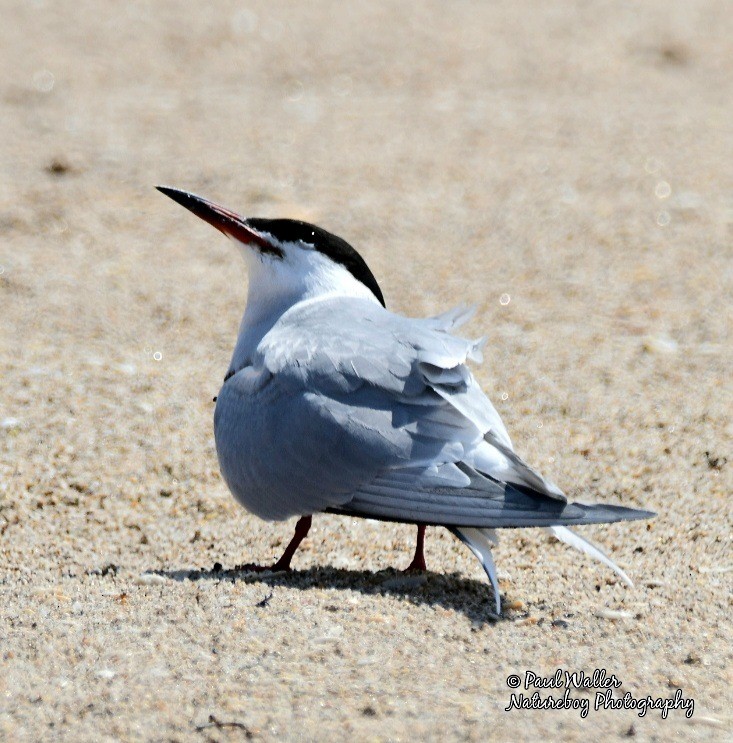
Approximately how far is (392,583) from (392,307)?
94.6 inches

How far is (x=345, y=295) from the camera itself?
3.95m

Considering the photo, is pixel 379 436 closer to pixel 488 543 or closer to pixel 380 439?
pixel 380 439

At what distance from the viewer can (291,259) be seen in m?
4.02

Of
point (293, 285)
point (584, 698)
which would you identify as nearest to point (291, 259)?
point (293, 285)

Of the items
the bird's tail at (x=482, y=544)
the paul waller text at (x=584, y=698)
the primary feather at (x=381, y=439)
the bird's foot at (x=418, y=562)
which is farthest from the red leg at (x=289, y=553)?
the paul waller text at (x=584, y=698)

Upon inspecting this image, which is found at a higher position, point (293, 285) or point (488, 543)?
point (293, 285)

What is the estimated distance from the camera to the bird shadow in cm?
324

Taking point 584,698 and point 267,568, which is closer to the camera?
point 584,698

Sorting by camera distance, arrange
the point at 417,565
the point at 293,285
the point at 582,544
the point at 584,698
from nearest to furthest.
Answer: the point at 584,698 < the point at 582,544 < the point at 417,565 < the point at 293,285

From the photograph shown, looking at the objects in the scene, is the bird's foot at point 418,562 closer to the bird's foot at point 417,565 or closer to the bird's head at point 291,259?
the bird's foot at point 417,565

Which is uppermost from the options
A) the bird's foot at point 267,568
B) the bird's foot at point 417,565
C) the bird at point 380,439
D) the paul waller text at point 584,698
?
the bird at point 380,439

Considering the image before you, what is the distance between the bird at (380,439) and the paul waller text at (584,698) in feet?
1.16

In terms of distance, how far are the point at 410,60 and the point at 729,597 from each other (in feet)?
19.3

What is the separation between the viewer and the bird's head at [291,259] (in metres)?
3.99
